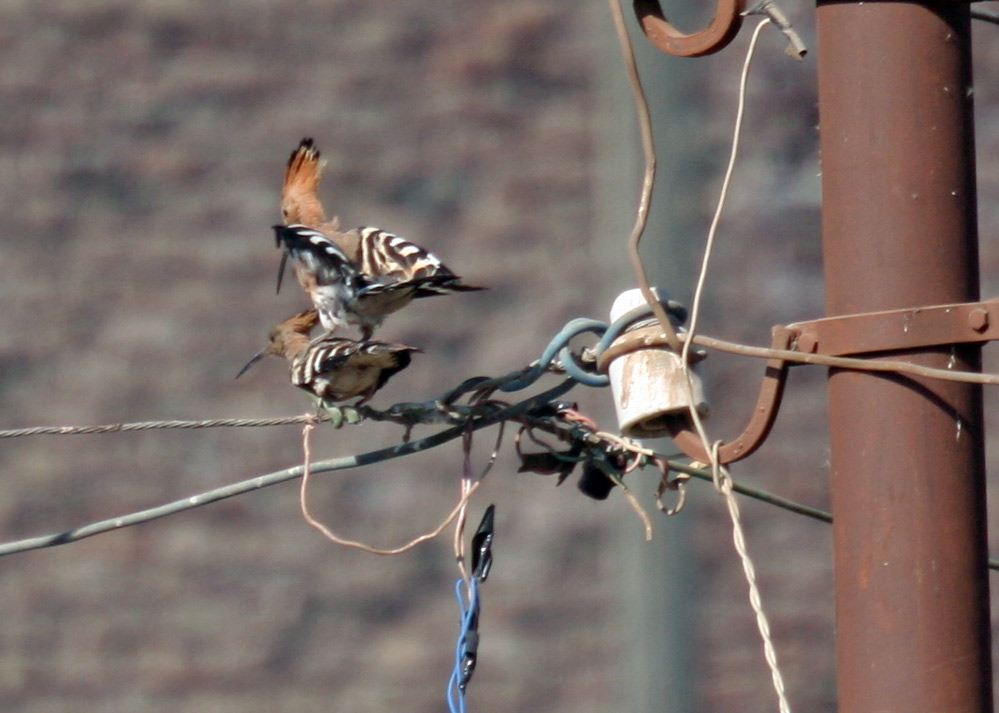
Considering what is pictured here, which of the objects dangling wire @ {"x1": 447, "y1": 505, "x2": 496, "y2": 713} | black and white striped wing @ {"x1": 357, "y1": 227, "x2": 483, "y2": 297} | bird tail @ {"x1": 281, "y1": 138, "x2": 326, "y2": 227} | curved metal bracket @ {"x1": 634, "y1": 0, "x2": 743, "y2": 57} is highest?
bird tail @ {"x1": 281, "y1": 138, "x2": 326, "y2": 227}

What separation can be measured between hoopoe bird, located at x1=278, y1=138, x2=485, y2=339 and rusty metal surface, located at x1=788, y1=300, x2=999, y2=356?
1241 millimetres

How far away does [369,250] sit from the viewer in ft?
12.4

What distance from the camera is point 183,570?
15.7ft

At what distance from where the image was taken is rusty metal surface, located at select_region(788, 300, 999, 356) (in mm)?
1757

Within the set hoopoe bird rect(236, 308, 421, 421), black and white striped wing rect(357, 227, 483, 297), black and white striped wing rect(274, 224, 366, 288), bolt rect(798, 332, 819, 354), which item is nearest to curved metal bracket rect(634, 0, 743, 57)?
bolt rect(798, 332, 819, 354)

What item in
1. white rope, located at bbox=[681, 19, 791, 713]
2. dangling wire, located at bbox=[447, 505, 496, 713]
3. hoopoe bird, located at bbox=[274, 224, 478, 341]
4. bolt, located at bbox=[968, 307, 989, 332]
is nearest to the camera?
bolt, located at bbox=[968, 307, 989, 332]

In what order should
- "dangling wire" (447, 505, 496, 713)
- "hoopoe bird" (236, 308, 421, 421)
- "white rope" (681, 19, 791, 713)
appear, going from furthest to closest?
"hoopoe bird" (236, 308, 421, 421) → "dangling wire" (447, 505, 496, 713) → "white rope" (681, 19, 791, 713)

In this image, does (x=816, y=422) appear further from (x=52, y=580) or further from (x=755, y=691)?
(x=52, y=580)

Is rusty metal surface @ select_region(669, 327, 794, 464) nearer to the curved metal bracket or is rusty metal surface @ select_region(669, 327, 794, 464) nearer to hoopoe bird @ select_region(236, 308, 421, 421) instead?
the curved metal bracket

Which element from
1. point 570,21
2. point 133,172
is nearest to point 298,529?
point 133,172

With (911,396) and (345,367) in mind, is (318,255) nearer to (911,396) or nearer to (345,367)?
(345,367)

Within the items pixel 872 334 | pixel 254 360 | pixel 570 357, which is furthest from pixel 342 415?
pixel 254 360

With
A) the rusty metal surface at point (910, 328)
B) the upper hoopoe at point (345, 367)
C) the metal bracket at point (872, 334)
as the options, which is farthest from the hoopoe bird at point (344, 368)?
the rusty metal surface at point (910, 328)

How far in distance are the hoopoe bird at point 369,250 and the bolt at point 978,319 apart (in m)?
1.37
